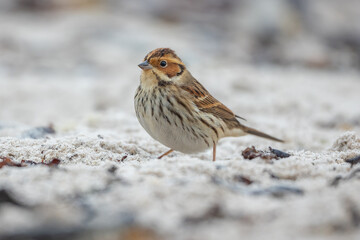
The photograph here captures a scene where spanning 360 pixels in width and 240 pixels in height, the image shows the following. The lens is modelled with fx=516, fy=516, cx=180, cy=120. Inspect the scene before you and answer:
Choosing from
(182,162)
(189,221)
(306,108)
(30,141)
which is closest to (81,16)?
(306,108)

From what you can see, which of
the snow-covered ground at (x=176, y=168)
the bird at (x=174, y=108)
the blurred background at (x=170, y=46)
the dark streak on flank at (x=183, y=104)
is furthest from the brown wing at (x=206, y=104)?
the blurred background at (x=170, y=46)

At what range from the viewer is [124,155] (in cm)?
446

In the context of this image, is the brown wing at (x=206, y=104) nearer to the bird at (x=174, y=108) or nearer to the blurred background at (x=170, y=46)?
the bird at (x=174, y=108)

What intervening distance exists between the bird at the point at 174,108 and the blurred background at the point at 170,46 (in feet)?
7.21

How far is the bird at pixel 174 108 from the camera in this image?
443 cm

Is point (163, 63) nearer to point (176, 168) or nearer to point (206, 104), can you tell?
point (206, 104)

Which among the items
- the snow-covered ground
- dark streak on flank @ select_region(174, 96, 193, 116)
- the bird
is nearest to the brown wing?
the bird

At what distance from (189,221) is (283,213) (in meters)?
0.49

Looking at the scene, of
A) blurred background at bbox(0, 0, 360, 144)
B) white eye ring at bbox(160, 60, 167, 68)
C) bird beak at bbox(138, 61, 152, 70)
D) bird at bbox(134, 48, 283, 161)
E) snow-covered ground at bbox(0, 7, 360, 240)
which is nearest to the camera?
snow-covered ground at bbox(0, 7, 360, 240)

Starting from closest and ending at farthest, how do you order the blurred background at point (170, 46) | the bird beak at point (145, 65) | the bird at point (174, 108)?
the bird at point (174, 108), the bird beak at point (145, 65), the blurred background at point (170, 46)

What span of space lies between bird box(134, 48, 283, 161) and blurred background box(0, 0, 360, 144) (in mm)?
2198

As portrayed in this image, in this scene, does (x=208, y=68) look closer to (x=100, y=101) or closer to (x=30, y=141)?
(x=100, y=101)

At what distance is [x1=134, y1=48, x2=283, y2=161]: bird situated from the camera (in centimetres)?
443

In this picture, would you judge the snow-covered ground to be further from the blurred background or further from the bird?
the bird
